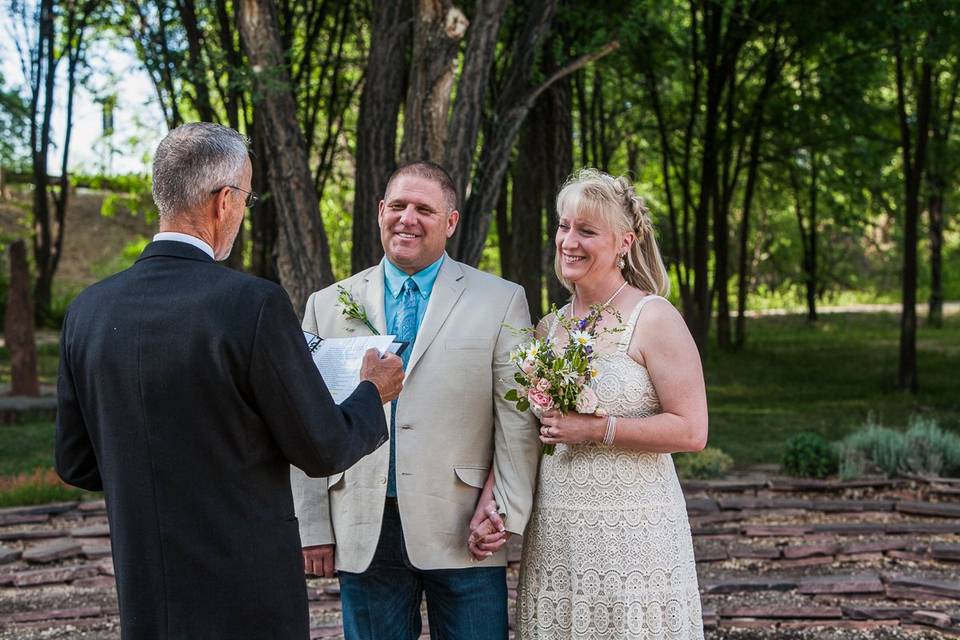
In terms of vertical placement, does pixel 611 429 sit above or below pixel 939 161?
below

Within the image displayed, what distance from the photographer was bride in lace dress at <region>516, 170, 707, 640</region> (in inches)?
133

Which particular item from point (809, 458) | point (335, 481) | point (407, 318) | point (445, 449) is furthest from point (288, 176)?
point (809, 458)

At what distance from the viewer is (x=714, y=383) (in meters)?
16.8

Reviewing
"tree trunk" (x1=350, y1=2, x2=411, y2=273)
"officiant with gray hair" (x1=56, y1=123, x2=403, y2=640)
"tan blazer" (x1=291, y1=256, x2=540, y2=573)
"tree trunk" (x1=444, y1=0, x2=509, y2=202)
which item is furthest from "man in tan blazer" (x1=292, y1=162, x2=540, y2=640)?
"tree trunk" (x1=350, y1=2, x2=411, y2=273)

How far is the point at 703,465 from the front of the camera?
29.4 feet

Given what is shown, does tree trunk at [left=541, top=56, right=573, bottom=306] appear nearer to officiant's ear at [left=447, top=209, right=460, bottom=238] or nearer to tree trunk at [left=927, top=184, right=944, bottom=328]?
officiant's ear at [left=447, top=209, right=460, bottom=238]

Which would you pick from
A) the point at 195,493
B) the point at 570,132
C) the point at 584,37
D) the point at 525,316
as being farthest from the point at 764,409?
the point at 195,493

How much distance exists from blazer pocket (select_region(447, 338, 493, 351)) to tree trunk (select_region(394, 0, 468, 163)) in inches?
162

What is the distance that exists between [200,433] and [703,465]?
6.96 m

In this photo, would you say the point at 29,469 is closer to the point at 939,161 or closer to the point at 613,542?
the point at 613,542

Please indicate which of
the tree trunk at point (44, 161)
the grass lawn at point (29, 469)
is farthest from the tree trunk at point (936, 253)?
the grass lawn at point (29, 469)

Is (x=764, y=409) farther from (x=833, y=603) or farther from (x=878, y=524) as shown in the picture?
(x=833, y=603)

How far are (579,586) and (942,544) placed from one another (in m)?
4.09

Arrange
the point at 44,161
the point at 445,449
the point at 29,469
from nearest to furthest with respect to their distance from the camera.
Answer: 1. the point at 445,449
2. the point at 29,469
3. the point at 44,161
